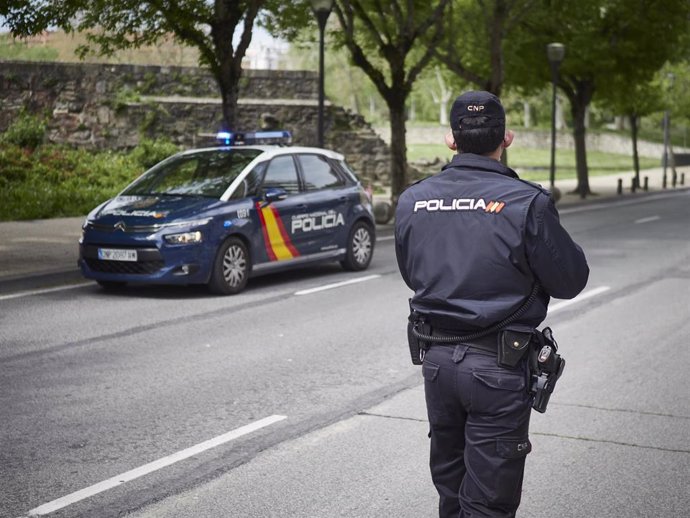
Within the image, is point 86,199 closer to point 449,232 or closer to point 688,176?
point 449,232

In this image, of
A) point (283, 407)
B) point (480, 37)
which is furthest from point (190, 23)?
point (480, 37)

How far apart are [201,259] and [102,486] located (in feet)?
22.0

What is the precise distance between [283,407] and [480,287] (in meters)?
3.70

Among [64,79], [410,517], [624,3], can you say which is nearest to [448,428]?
[410,517]

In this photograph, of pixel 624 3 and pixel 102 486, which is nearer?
pixel 102 486

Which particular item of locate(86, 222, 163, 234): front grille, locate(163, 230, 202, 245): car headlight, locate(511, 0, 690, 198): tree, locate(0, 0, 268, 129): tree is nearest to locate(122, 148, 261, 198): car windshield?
locate(163, 230, 202, 245): car headlight

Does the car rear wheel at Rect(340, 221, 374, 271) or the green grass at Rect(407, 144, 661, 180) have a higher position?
the car rear wheel at Rect(340, 221, 374, 271)

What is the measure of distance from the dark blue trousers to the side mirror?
9341 millimetres

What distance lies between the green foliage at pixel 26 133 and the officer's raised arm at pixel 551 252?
82.4 feet

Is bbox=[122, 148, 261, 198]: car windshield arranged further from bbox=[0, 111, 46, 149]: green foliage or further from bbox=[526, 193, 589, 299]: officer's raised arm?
bbox=[0, 111, 46, 149]: green foliage

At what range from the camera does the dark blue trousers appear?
3.79 m

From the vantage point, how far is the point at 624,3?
3350 cm

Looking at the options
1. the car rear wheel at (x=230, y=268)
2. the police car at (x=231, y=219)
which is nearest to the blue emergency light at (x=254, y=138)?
the police car at (x=231, y=219)

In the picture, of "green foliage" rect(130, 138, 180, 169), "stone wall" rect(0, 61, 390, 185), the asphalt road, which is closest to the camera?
the asphalt road
